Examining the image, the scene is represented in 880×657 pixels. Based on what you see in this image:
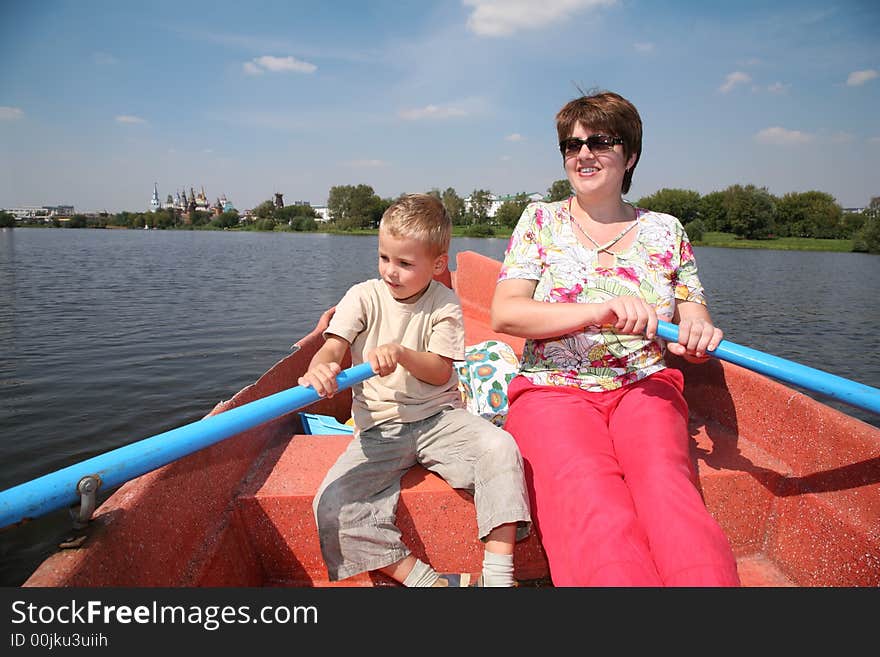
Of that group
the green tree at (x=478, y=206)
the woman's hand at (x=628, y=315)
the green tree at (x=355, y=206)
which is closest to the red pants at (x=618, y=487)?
the woman's hand at (x=628, y=315)

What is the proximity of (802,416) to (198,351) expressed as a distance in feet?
23.7

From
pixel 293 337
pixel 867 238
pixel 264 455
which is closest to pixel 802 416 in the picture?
pixel 264 455

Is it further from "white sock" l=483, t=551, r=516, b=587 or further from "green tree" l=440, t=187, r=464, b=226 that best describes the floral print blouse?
"green tree" l=440, t=187, r=464, b=226

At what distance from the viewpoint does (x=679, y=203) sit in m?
68.0

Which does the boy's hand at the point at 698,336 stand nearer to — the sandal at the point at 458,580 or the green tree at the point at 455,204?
the sandal at the point at 458,580

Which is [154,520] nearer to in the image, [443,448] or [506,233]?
[443,448]

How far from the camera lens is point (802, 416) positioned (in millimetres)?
2102

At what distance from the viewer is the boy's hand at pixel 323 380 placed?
1542 mm

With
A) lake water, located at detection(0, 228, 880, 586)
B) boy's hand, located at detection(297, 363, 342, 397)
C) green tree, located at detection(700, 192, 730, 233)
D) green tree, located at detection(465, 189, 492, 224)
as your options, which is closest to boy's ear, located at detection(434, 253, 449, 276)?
boy's hand, located at detection(297, 363, 342, 397)

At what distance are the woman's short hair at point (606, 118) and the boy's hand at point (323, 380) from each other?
3.60 feet

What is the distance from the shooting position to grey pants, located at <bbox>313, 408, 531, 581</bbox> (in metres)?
1.61

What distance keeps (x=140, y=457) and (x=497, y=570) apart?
0.96 meters

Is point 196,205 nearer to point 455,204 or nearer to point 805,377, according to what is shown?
point 455,204

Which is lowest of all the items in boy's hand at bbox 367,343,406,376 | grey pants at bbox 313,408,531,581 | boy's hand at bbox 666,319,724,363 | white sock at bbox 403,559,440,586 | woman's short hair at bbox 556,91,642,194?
white sock at bbox 403,559,440,586
